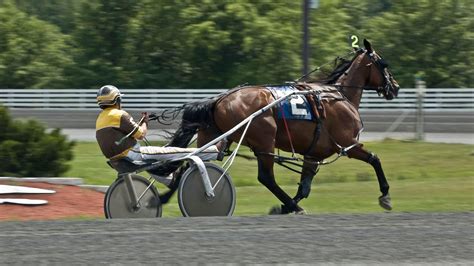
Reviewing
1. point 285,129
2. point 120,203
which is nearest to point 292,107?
point 285,129

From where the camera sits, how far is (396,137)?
30.2 metres

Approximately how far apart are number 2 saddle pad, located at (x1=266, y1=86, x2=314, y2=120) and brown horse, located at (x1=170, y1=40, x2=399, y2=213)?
0.19 feet

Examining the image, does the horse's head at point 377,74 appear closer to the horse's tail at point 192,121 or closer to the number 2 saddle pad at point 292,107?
the number 2 saddle pad at point 292,107

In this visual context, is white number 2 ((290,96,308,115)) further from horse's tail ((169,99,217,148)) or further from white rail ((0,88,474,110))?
white rail ((0,88,474,110))

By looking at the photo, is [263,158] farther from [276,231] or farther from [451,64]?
A: [451,64]

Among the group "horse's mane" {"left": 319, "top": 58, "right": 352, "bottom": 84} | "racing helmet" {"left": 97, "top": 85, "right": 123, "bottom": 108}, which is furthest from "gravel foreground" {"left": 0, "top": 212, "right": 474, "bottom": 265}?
"horse's mane" {"left": 319, "top": 58, "right": 352, "bottom": 84}

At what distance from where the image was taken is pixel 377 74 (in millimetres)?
14781

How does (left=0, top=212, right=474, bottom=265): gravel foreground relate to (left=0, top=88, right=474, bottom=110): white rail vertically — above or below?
above

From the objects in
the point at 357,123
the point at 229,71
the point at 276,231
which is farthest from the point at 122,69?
the point at 276,231

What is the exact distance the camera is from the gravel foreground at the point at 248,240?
8.25m

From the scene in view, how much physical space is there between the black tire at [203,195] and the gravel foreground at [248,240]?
3.69 ft

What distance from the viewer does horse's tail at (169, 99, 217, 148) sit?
43.1 ft

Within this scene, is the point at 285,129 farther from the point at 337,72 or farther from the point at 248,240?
the point at 248,240

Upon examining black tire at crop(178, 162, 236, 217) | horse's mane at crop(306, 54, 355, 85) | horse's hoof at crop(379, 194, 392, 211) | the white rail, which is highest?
horse's mane at crop(306, 54, 355, 85)
